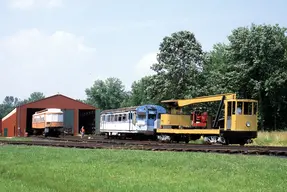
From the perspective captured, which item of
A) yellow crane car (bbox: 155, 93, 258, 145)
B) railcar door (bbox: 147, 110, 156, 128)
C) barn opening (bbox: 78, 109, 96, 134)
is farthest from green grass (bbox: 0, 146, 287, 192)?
barn opening (bbox: 78, 109, 96, 134)

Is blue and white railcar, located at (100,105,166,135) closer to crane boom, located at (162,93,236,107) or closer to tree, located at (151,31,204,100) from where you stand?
crane boom, located at (162,93,236,107)

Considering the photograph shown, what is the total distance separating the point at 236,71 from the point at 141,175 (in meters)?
45.5

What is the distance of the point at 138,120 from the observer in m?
44.9

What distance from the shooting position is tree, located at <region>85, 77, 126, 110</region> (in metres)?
126

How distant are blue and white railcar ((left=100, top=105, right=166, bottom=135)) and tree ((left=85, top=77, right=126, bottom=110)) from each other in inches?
2918

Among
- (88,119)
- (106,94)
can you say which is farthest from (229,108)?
(106,94)

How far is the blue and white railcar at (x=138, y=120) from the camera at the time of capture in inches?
1735

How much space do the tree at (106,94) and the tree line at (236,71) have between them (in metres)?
57.6

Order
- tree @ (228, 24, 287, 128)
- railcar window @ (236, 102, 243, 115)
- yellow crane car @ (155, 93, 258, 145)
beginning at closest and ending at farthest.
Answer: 1. yellow crane car @ (155, 93, 258, 145)
2. railcar window @ (236, 102, 243, 115)
3. tree @ (228, 24, 287, 128)

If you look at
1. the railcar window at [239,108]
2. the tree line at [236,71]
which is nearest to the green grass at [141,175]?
the railcar window at [239,108]

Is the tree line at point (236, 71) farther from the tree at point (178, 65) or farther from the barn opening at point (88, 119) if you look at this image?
the barn opening at point (88, 119)

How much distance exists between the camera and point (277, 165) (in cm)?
1505

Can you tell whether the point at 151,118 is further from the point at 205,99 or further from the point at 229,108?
the point at 229,108

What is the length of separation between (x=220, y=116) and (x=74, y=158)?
1614 cm
